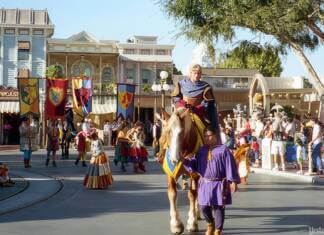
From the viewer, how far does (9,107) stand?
39625 millimetres

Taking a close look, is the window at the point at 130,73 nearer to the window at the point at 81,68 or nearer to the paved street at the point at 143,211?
the window at the point at 81,68

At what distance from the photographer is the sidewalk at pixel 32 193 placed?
10.2 meters

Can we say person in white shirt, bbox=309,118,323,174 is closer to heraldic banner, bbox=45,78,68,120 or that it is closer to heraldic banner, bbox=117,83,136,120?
heraldic banner, bbox=117,83,136,120

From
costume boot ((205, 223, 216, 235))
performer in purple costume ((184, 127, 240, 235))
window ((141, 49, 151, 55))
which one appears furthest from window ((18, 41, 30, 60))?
costume boot ((205, 223, 216, 235))

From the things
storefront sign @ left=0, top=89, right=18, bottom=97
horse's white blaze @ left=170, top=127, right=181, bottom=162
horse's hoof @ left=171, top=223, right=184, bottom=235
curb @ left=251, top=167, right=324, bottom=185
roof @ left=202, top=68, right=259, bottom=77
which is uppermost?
roof @ left=202, top=68, right=259, bottom=77

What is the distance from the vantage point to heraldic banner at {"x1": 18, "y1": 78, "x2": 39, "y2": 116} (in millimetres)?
29594

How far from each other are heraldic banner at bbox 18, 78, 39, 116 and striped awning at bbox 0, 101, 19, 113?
31.9 ft

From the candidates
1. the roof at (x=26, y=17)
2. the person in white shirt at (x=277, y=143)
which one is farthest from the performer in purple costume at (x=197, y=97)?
the roof at (x=26, y=17)

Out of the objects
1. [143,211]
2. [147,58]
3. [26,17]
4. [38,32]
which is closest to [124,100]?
[147,58]

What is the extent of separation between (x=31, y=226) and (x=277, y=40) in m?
18.1

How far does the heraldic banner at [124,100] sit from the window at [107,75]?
15539mm

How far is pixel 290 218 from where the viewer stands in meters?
9.01

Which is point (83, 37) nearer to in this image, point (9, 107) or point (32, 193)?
point (9, 107)

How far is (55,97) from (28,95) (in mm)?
1625
